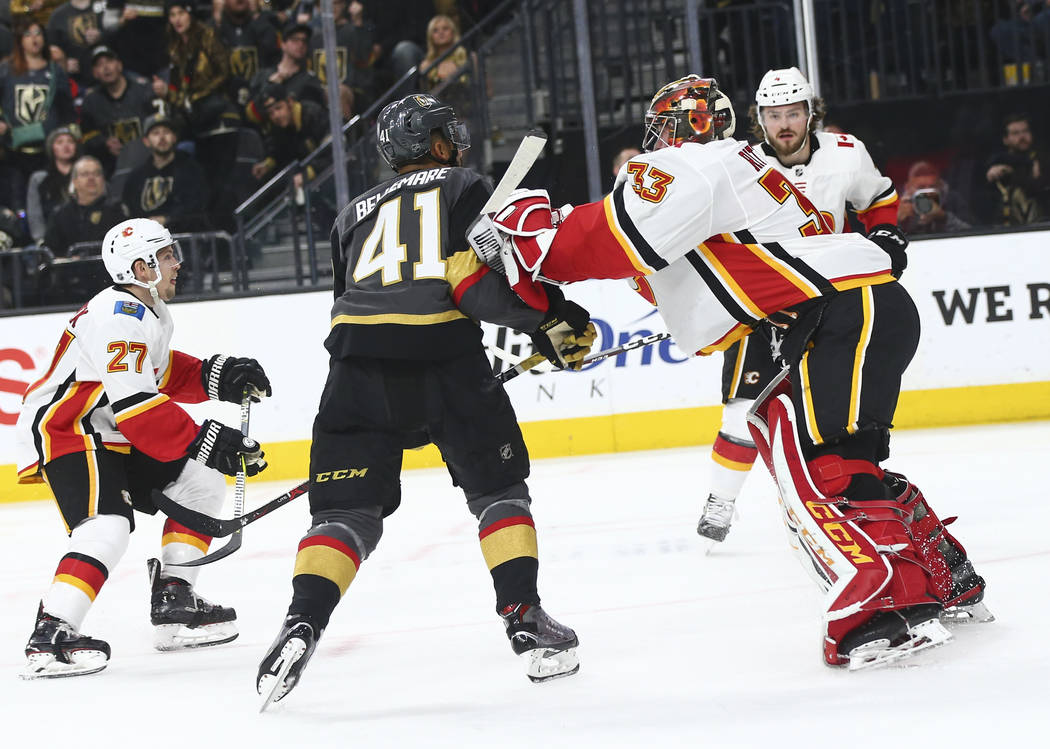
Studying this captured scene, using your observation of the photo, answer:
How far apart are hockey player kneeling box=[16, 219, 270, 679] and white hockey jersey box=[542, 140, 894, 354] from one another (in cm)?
98

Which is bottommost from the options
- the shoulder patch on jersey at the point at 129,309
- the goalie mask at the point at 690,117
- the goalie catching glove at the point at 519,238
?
the shoulder patch on jersey at the point at 129,309

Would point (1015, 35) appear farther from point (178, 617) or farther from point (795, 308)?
point (178, 617)

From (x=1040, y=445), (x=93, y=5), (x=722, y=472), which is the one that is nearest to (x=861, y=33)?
(x=1040, y=445)

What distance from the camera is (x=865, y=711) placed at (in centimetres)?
202

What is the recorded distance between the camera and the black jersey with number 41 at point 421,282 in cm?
227

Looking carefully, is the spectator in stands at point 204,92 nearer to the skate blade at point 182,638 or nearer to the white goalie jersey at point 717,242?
the skate blade at point 182,638

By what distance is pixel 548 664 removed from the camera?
91.2 inches

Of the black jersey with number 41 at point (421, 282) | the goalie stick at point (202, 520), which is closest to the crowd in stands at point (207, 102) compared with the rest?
the goalie stick at point (202, 520)

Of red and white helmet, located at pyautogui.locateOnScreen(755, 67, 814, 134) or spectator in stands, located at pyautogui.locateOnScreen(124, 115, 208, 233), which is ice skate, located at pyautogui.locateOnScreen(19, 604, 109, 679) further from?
spectator in stands, located at pyautogui.locateOnScreen(124, 115, 208, 233)

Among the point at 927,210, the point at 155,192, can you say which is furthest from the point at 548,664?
the point at 155,192

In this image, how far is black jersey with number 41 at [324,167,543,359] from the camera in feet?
7.43

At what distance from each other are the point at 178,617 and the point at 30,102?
5.21 meters

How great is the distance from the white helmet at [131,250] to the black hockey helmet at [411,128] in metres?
0.73

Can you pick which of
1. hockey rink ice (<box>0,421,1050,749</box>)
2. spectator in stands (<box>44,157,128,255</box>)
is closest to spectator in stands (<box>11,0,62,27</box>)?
spectator in stands (<box>44,157,128,255</box>)
